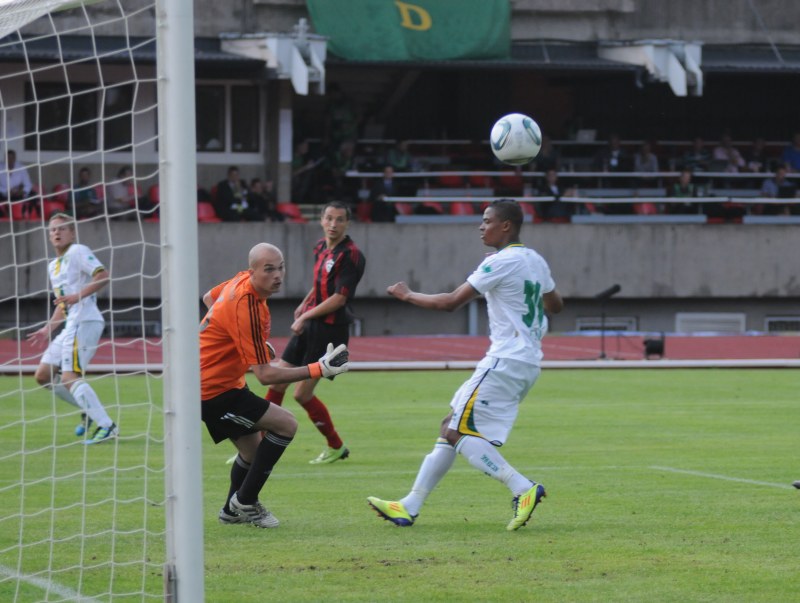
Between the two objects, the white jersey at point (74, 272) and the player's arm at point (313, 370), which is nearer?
the player's arm at point (313, 370)

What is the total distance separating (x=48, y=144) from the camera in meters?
29.8

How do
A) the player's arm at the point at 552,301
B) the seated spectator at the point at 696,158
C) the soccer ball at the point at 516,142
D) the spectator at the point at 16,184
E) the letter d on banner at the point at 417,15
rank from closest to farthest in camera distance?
the player's arm at the point at 552,301 → the soccer ball at the point at 516,142 → the spectator at the point at 16,184 → the letter d on banner at the point at 417,15 → the seated spectator at the point at 696,158

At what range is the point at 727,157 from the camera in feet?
110

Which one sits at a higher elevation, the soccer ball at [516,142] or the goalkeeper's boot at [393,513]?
the soccer ball at [516,142]

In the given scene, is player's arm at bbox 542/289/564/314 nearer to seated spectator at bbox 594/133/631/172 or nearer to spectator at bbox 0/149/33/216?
spectator at bbox 0/149/33/216

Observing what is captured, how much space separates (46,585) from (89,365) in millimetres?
15483

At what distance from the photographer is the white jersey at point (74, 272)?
1241 centimetres

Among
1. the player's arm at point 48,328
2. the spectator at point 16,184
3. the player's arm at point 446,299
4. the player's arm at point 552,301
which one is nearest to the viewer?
the player's arm at point 446,299

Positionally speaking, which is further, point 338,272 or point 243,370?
point 338,272

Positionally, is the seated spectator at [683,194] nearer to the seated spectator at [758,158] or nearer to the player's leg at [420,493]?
the seated spectator at [758,158]

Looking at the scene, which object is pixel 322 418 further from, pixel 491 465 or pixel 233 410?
pixel 491 465

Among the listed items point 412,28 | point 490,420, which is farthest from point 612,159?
point 490,420

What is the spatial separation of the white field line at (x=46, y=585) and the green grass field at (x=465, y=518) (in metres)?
0.03

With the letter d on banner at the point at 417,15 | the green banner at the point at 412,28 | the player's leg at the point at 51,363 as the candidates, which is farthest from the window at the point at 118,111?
the player's leg at the point at 51,363
